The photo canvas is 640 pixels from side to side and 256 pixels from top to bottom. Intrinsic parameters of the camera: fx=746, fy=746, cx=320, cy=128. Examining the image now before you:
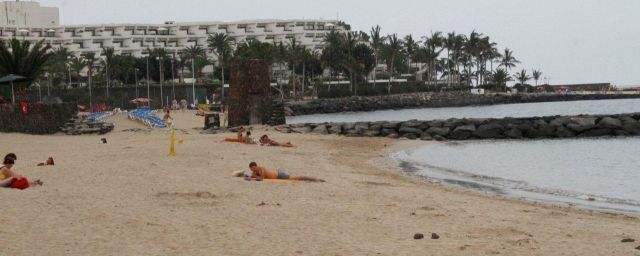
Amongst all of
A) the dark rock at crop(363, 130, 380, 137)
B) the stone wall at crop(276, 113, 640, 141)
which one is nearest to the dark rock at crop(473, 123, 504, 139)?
the stone wall at crop(276, 113, 640, 141)

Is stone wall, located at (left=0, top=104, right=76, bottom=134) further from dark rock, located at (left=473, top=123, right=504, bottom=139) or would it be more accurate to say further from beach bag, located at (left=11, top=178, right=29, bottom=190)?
beach bag, located at (left=11, top=178, right=29, bottom=190)

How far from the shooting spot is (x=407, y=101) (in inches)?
4471

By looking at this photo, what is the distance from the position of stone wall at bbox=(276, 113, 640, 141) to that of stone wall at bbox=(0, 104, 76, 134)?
10.7m

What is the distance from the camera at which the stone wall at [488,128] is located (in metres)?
39.6

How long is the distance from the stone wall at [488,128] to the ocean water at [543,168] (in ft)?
7.58

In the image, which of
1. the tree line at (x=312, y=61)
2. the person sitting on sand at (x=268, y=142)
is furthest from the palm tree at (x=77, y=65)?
the person sitting on sand at (x=268, y=142)

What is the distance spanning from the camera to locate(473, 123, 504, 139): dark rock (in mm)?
41644

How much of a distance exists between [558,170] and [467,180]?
20.2 feet

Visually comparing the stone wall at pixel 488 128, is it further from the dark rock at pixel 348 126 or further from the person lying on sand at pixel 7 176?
the person lying on sand at pixel 7 176

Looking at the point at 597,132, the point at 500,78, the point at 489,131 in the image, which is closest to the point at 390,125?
the point at 489,131

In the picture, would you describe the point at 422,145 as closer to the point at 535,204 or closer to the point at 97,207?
the point at 535,204

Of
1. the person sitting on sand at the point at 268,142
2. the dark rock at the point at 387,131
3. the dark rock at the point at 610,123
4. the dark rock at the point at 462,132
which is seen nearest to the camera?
the person sitting on sand at the point at 268,142

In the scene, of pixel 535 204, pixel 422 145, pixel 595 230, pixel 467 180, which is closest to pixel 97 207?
pixel 595 230

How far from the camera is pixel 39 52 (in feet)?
152
